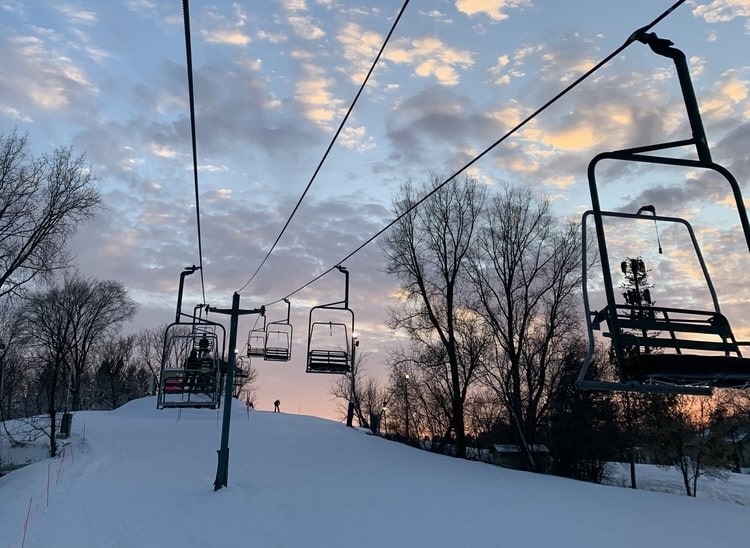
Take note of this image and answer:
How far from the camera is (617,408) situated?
29.9m

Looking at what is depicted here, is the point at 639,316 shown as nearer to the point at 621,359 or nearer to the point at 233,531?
the point at 621,359

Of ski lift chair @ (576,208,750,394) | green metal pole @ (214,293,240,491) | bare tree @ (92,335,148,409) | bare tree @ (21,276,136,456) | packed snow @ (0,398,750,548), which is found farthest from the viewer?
bare tree @ (92,335,148,409)

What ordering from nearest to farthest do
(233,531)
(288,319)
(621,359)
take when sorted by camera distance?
1. (621,359)
2. (233,531)
3. (288,319)

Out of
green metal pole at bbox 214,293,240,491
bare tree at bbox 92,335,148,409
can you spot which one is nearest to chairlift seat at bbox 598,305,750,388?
green metal pole at bbox 214,293,240,491

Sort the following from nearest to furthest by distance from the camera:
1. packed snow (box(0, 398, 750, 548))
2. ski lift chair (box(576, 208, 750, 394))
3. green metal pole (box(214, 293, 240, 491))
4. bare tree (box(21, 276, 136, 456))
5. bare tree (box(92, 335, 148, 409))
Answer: ski lift chair (box(576, 208, 750, 394)) → packed snow (box(0, 398, 750, 548)) → green metal pole (box(214, 293, 240, 491)) → bare tree (box(21, 276, 136, 456)) → bare tree (box(92, 335, 148, 409))

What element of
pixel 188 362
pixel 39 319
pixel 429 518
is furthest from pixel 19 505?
pixel 39 319

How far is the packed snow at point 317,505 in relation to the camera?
10500 mm

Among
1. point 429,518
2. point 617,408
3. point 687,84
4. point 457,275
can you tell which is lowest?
point 429,518

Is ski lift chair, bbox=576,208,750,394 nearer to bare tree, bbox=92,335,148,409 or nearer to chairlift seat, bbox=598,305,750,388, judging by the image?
chairlift seat, bbox=598,305,750,388

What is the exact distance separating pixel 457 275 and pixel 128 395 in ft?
182

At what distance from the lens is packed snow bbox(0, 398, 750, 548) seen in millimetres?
10500

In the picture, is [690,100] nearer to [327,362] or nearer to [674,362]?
[674,362]

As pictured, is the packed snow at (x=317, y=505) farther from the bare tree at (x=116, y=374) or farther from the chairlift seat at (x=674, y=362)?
the bare tree at (x=116, y=374)

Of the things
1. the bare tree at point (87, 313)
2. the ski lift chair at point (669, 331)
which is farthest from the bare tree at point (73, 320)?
the ski lift chair at point (669, 331)
